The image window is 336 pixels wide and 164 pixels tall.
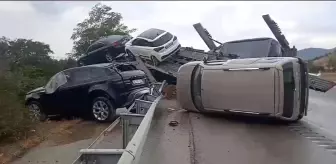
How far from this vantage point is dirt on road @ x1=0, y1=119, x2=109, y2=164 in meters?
8.52

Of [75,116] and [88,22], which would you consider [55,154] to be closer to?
[75,116]

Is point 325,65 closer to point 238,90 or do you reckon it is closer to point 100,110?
point 100,110

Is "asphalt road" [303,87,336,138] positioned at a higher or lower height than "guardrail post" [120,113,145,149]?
lower

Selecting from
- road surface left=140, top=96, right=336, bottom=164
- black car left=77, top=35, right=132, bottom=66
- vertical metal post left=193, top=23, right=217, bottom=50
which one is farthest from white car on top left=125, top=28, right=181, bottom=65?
road surface left=140, top=96, right=336, bottom=164

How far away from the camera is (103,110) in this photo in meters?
10.5

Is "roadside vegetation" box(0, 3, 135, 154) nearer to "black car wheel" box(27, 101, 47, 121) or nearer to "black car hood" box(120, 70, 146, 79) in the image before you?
"black car wheel" box(27, 101, 47, 121)

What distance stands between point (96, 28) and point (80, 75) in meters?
15.7

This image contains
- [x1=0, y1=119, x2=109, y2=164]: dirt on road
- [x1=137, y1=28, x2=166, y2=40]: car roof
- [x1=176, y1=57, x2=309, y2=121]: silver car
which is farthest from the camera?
[x1=137, y1=28, x2=166, y2=40]: car roof

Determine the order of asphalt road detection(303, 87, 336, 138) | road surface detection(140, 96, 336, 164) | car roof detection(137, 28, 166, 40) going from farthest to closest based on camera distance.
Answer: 1. car roof detection(137, 28, 166, 40)
2. asphalt road detection(303, 87, 336, 138)
3. road surface detection(140, 96, 336, 164)

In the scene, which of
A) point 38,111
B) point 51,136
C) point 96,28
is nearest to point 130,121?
point 51,136

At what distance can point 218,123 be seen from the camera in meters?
7.77

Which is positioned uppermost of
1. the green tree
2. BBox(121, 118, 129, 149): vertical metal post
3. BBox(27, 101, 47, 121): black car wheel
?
the green tree

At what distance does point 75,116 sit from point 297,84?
271 inches

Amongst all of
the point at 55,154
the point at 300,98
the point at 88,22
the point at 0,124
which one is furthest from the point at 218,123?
the point at 88,22
